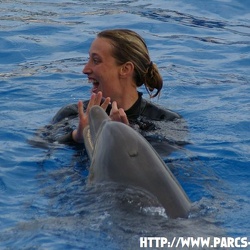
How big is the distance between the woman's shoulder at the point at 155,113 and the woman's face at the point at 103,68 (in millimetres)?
420

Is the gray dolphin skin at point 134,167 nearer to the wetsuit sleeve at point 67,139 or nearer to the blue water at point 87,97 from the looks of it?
the blue water at point 87,97

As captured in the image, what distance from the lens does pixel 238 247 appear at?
4879mm

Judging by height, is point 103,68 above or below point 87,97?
above

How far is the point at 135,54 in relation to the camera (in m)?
7.05

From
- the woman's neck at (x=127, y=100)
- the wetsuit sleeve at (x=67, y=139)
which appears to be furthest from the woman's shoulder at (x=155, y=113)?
the wetsuit sleeve at (x=67, y=139)

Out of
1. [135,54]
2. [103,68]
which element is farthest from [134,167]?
[135,54]

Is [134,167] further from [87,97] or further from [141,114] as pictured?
[87,97]

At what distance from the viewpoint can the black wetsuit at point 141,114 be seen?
23.3 ft

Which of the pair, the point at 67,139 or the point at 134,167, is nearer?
the point at 134,167

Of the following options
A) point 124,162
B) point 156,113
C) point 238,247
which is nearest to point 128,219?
point 124,162

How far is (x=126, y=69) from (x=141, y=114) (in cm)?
46

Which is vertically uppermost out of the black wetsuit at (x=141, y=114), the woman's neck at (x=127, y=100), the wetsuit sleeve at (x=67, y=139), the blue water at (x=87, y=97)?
the woman's neck at (x=127, y=100)

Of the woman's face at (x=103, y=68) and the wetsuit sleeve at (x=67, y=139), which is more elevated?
the woman's face at (x=103, y=68)

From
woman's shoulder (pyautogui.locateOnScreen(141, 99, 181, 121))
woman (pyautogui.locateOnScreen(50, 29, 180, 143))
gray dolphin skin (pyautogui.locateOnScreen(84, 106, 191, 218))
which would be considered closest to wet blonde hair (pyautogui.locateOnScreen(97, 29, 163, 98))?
woman (pyautogui.locateOnScreen(50, 29, 180, 143))
